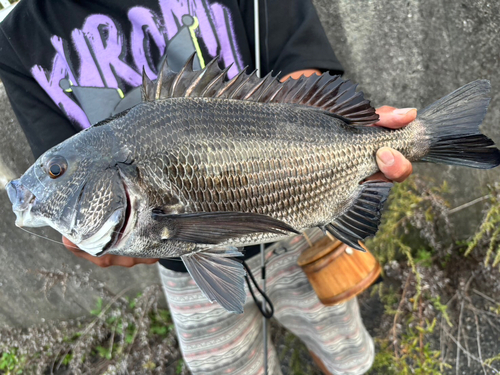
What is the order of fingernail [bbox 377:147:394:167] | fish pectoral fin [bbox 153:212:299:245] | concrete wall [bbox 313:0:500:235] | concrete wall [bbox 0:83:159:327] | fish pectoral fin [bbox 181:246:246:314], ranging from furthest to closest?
concrete wall [bbox 0:83:159:327] < concrete wall [bbox 313:0:500:235] < fingernail [bbox 377:147:394:167] < fish pectoral fin [bbox 181:246:246:314] < fish pectoral fin [bbox 153:212:299:245]

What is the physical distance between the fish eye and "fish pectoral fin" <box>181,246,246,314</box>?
1.45 ft

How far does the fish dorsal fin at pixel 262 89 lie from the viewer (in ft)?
3.58

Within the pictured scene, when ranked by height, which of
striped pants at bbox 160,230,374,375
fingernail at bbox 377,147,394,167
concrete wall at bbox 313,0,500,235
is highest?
fingernail at bbox 377,147,394,167

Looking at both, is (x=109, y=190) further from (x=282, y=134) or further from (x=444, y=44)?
(x=444, y=44)

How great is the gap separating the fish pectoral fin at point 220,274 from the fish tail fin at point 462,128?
2.76 ft

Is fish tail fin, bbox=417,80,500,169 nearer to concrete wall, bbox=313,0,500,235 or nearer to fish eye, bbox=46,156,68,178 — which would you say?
concrete wall, bbox=313,0,500,235

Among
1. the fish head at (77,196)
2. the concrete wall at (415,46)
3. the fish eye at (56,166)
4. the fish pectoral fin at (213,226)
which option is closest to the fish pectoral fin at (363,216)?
the fish pectoral fin at (213,226)

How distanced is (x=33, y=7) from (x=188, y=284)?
1.46 m

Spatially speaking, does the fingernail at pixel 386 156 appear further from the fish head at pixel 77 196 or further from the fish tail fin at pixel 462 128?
the fish head at pixel 77 196

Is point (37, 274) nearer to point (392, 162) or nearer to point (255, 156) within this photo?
point (255, 156)

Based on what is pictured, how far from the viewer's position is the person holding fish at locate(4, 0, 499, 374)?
1002 millimetres

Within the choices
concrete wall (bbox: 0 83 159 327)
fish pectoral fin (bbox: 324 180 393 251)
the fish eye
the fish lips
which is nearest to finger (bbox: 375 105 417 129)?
fish pectoral fin (bbox: 324 180 393 251)

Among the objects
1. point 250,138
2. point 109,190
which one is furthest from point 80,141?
point 250,138

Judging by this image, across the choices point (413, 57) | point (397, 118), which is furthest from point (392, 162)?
point (413, 57)
